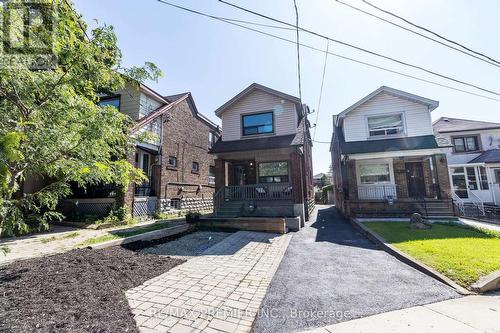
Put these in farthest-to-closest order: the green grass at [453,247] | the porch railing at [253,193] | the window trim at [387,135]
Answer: the window trim at [387,135]
the porch railing at [253,193]
the green grass at [453,247]

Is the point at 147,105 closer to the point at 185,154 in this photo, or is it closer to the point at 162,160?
the point at 162,160

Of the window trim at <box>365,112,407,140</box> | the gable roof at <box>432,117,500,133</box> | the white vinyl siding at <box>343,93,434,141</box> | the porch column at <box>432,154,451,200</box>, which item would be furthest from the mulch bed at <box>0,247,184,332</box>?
the gable roof at <box>432,117,500,133</box>

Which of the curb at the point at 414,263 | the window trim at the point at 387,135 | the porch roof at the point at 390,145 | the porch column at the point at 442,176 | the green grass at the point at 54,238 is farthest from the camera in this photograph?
the window trim at the point at 387,135

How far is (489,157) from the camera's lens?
56.5ft

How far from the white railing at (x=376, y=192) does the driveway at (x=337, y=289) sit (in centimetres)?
786

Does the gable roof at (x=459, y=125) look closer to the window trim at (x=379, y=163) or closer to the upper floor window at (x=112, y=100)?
the window trim at (x=379, y=163)

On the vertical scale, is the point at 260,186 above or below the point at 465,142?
below

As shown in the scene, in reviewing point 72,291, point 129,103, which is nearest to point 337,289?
point 72,291

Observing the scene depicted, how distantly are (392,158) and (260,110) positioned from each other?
8.82 m

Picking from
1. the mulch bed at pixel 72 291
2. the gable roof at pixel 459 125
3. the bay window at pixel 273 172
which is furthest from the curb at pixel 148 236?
the gable roof at pixel 459 125

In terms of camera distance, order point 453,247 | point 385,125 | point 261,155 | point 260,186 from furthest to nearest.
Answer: point 385,125, point 261,155, point 260,186, point 453,247

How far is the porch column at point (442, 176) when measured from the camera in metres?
12.1

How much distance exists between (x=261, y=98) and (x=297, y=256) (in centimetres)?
1038

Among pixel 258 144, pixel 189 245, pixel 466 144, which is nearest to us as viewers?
pixel 189 245
